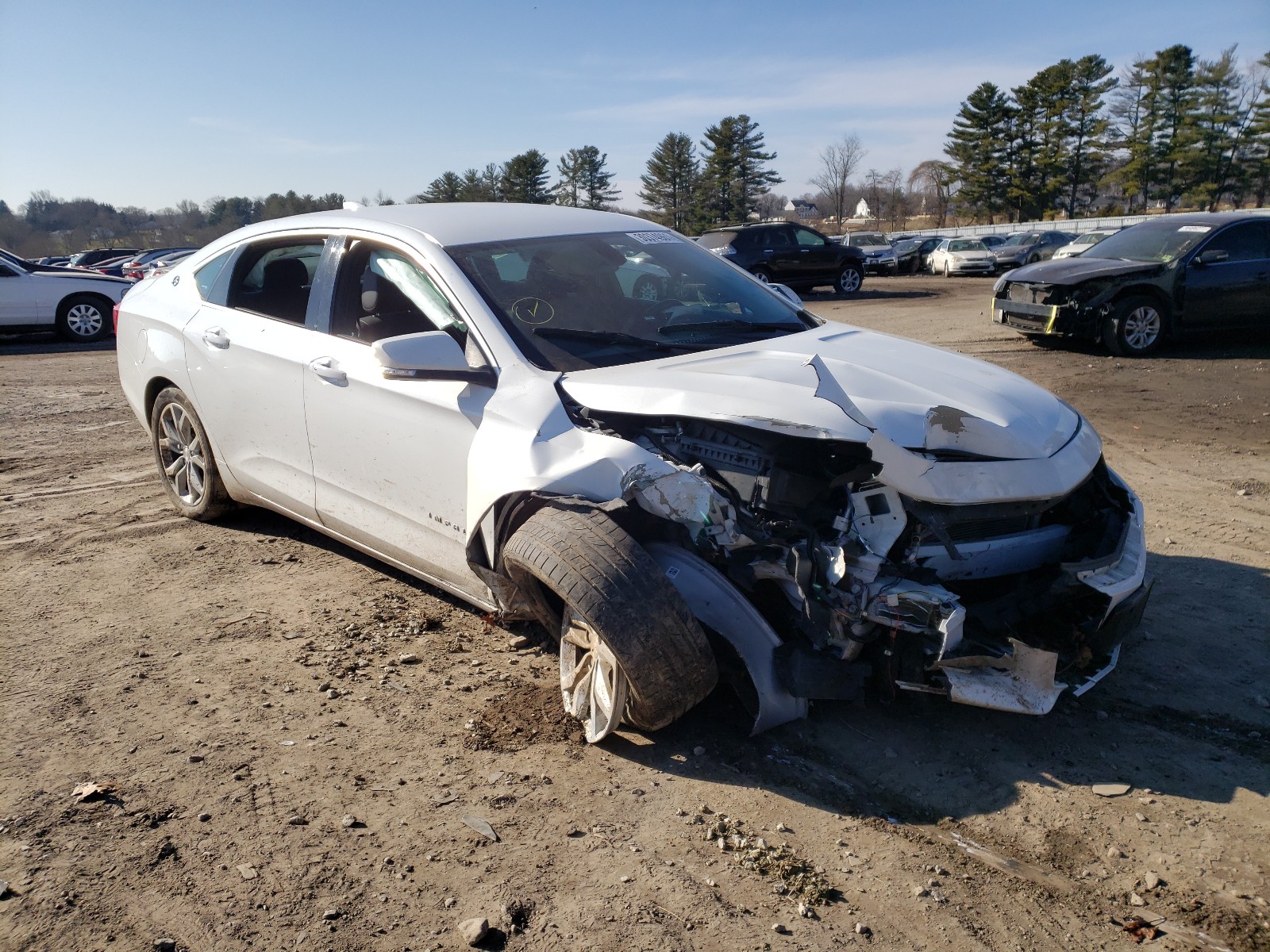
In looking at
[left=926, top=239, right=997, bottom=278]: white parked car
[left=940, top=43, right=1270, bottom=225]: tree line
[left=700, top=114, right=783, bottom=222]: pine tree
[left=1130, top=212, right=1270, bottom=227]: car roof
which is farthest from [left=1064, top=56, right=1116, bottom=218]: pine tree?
[left=1130, top=212, right=1270, bottom=227]: car roof

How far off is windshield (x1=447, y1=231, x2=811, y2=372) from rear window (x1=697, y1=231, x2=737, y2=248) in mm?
17892

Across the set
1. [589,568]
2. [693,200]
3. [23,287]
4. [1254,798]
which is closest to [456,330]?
[589,568]

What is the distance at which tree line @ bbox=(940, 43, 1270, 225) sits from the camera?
5641cm

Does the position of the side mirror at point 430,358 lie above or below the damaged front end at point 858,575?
above

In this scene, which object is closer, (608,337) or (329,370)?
(608,337)

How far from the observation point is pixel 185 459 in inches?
210

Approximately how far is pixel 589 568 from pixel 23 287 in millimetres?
16286

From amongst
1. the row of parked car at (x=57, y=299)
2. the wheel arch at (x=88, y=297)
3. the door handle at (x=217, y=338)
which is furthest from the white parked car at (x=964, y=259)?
the door handle at (x=217, y=338)

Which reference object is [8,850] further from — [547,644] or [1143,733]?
[1143,733]

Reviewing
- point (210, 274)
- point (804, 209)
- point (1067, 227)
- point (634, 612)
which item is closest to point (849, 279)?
point (210, 274)

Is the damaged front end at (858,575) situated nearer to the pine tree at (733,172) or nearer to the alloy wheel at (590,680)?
the alloy wheel at (590,680)

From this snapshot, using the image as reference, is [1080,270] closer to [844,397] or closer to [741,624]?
[844,397]

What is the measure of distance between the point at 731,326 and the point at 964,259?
30094 mm

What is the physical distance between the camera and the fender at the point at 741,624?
2.98m
